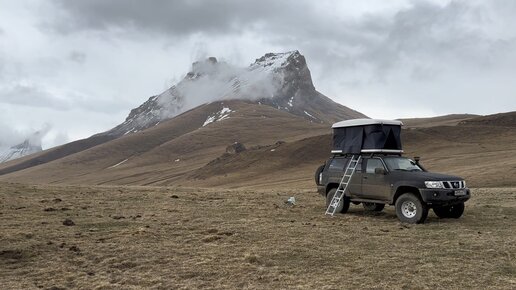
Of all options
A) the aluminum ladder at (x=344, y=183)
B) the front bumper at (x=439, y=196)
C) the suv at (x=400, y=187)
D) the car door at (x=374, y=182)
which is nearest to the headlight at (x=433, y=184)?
the suv at (x=400, y=187)

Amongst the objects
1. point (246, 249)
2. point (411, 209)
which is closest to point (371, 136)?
point (411, 209)

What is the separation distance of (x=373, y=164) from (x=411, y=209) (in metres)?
2.01

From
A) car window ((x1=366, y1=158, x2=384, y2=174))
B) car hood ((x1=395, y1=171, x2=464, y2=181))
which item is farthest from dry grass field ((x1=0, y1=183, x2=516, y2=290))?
car window ((x1=366, y1=158, x2=384, y2=174))

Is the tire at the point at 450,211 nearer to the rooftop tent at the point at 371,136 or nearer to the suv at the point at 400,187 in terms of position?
the suv at the point at 400,187

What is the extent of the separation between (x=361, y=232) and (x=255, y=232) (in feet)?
9.36

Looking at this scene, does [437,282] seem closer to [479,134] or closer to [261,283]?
[261,283]

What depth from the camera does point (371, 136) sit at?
16.3 m

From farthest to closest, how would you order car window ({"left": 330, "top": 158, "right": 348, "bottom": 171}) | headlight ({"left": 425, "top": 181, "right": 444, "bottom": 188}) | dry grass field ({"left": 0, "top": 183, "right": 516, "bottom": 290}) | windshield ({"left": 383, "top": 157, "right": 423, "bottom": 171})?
car window ({"left": 330, "top": 158, "right": 348, "bottom": 171}) < windshield ({"left": 383, "top": 157, "right": 423, "bottom": 171}) < headlight ({"left": 425, "top": 181, "right": 444, "bottom": 188}) < dry grass field ({"left": 0, "top": 183, "right": 516, "bottom": 290})

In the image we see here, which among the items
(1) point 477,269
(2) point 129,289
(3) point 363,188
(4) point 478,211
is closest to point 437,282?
(1) point 477,269

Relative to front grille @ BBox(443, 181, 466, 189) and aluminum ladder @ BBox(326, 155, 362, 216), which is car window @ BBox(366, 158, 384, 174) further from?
front grille @ BBox(443, 181, 466, 189)

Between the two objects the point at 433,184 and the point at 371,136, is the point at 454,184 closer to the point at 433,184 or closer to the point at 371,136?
the point at 433,184

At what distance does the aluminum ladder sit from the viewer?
53.5 feet

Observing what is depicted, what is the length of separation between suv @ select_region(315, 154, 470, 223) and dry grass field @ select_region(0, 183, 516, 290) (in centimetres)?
52

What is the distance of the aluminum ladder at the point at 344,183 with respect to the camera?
1631cm
